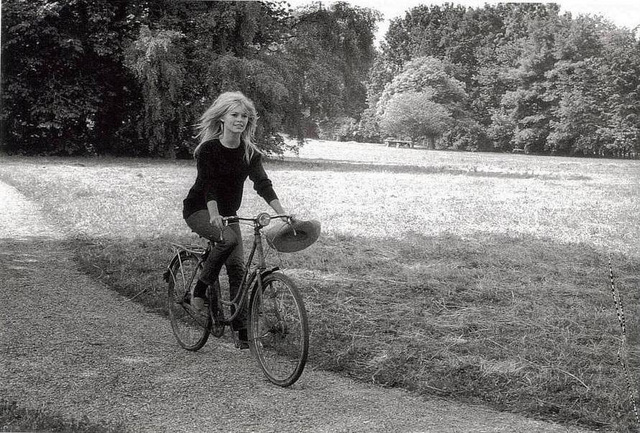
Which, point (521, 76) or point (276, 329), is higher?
point (521, 76)

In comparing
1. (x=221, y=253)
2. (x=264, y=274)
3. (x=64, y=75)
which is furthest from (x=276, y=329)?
(x=64, y=75)

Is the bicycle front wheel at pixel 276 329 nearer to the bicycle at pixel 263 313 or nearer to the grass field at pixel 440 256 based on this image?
the bicycle at pixel 263 313

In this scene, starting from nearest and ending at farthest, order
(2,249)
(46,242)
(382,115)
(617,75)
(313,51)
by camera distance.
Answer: (617,75) < (2,249) < (382,115) < (313,51) < (46,242)

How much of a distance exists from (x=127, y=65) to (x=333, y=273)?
2799 mm

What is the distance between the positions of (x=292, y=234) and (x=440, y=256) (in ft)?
9.27

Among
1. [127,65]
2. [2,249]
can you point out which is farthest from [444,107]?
[2,249]

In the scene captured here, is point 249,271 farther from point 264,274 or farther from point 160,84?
point 160,84

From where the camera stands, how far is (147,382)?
3799mm

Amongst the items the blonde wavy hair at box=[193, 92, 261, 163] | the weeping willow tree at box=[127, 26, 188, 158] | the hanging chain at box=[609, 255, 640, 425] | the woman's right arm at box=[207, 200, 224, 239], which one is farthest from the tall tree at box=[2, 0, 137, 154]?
the hanging chain at box=[609, 255, 640, 425]

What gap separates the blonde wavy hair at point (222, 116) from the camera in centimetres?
389

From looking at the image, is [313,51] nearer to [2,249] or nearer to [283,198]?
[283,198]

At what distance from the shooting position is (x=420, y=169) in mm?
4504

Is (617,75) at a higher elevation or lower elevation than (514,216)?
higher

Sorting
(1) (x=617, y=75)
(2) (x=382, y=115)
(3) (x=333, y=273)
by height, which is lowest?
(3) (x=333, y=273)
